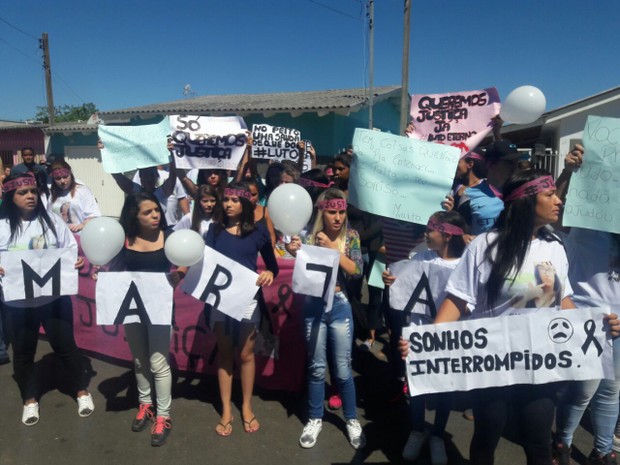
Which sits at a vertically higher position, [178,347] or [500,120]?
[500,120]

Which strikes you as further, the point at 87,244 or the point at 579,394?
the point at 87,244

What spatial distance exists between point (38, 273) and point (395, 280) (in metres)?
2.68

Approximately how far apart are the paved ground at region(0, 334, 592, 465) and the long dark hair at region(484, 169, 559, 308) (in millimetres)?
1625

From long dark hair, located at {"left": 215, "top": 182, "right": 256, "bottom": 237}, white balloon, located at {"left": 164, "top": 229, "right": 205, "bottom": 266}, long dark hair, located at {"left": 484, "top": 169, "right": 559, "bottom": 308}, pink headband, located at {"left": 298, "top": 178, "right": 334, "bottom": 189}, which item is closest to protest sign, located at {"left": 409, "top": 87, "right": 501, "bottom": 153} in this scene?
pink headband, located at {"left": 298, "top": 178, "right": 334, "bottom": 189}

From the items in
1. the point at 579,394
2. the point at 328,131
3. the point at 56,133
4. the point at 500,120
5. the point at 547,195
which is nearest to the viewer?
the point at 547,195

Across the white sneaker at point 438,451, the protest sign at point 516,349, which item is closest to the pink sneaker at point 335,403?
the white sneaker at point 438,451

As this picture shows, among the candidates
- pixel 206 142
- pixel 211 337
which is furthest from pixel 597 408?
pixel 206 142

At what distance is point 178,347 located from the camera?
4434 millimetres

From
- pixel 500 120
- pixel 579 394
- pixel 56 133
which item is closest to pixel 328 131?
pixel 500 120

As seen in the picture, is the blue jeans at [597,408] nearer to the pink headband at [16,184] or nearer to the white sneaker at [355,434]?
the white sneaker at [355,434]

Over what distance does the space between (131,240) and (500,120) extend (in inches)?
133

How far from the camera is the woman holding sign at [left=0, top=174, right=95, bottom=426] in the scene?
3.61 metres

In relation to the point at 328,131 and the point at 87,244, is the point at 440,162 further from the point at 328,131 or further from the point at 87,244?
the point at 328,131

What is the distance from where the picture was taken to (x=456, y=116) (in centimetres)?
447
